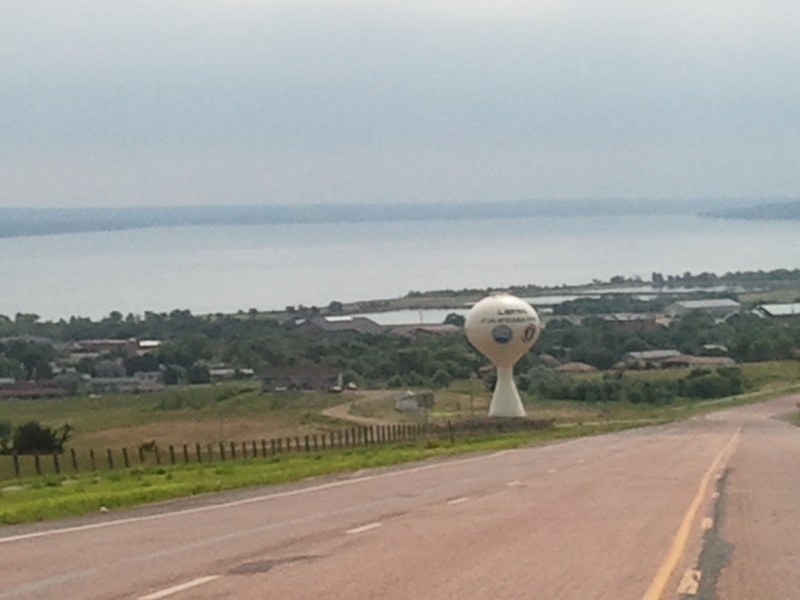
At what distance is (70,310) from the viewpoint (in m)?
194

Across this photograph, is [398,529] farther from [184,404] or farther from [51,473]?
[184,404]

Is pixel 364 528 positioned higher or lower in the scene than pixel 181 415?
higher

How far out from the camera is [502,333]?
230ft

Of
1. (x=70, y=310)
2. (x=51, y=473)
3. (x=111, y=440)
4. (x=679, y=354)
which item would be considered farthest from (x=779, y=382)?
(x=70, y=310)

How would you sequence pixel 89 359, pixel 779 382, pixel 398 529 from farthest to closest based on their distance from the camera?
1. pixel 89 359
2. pixel 779 382
3. pixel 398 529

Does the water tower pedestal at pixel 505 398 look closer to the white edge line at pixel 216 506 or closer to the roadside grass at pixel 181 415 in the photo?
the roadside grass at pixel 181 415

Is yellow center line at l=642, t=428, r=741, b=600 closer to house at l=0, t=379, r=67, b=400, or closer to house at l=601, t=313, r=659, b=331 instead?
house at l=0, t=379, r=67, b=400

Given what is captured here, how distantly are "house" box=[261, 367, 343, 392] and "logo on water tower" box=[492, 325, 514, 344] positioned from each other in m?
21.7

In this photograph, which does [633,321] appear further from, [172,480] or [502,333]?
[172,480]

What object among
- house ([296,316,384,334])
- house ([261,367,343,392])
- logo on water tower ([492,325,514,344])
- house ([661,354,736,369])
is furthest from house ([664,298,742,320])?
logo on water tower ([492,325,514,344])

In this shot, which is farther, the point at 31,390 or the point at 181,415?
the point at 31,390

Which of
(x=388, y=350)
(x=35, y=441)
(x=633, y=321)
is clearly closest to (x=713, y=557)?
(x=35, y=441)

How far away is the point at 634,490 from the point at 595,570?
1066 cm

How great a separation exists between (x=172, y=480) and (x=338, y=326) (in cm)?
11997
